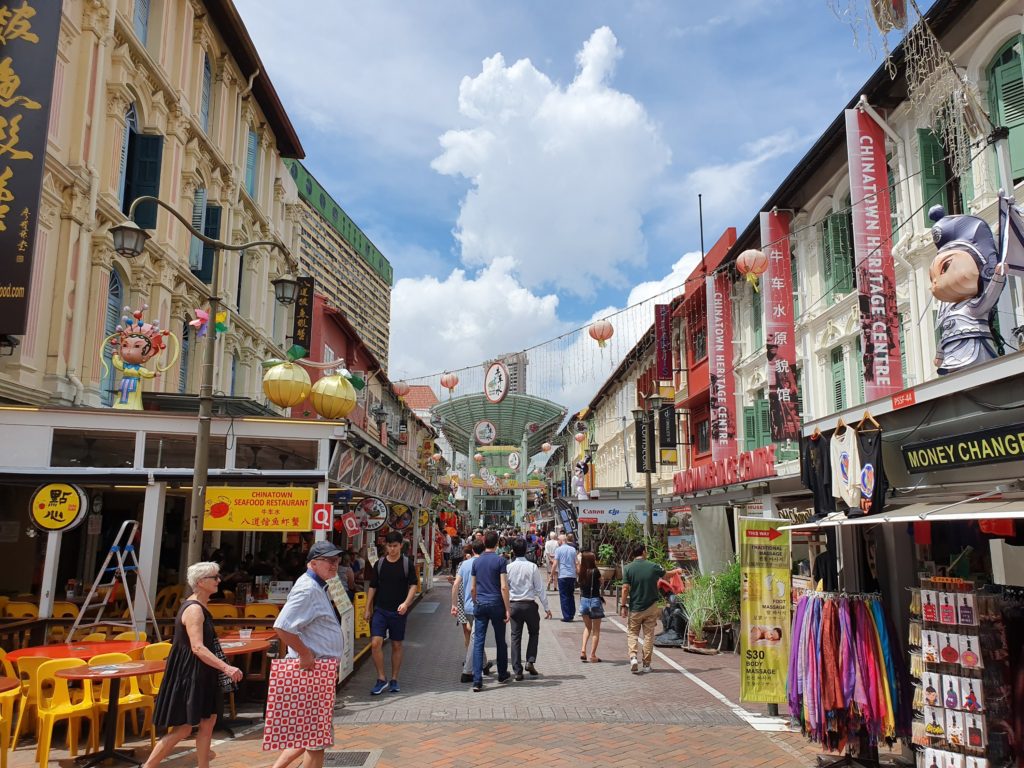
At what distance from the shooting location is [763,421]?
20.0 meters

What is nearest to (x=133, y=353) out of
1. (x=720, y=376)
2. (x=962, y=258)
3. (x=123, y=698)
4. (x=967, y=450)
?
(x=123, y=698)

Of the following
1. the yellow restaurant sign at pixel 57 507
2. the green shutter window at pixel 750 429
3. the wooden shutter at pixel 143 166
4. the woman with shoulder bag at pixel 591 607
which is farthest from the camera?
the green shutter window at pixel 750 429

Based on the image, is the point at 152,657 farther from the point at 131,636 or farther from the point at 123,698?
the point at 131,636

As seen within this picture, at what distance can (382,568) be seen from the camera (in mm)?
9180

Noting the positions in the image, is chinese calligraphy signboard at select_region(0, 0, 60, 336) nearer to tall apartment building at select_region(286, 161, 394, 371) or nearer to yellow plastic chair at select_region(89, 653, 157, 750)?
yellow plastic chair at select_region(89, 653, 157, 750)

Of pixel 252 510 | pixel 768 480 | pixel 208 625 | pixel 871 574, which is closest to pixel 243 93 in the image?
pixel 252 510

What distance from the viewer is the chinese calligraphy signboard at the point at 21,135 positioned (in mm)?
10750

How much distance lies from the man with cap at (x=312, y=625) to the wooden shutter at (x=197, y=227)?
14.4 m

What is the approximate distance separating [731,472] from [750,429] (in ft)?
15.7

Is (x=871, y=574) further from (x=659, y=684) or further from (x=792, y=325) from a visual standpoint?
(x=792, y=325)

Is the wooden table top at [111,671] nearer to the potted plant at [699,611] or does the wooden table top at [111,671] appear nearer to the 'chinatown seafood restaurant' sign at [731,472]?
the potted plant at [699,611]

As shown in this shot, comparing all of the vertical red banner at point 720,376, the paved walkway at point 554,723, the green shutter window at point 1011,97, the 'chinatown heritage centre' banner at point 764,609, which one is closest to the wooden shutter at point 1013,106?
the green shutter window at point 1011,97

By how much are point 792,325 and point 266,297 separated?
1596cm

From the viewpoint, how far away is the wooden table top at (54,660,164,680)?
20.0 ft
